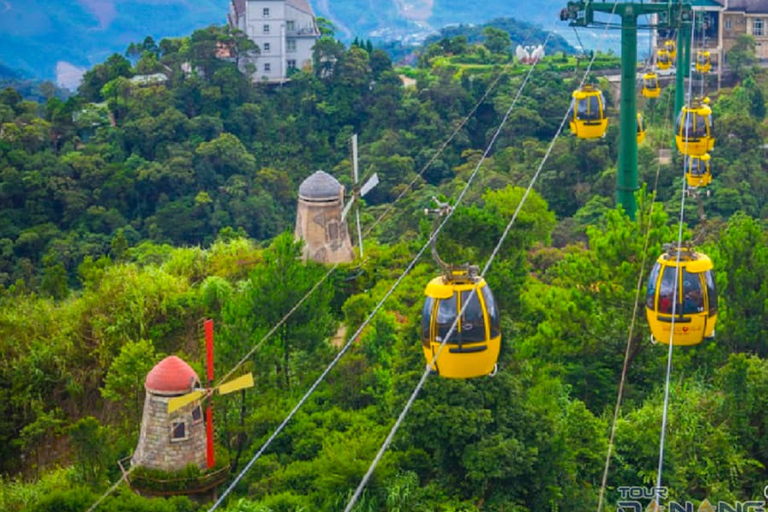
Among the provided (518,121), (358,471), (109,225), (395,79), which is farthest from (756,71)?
(358,471)

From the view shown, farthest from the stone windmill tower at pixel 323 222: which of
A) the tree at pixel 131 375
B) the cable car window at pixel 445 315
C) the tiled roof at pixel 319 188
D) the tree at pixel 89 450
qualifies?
the cable car window at pixel 445 315

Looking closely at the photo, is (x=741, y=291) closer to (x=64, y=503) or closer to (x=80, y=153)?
(x=64, y=503)

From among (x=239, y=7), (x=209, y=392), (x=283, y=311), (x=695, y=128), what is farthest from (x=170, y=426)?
(x=239, y=7)

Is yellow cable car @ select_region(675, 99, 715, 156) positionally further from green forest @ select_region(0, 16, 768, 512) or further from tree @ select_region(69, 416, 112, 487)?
tree @ select_region(69, 416, 112, 487)

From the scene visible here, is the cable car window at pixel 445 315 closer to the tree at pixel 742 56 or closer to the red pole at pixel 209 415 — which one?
the red pole at pixel 209 415

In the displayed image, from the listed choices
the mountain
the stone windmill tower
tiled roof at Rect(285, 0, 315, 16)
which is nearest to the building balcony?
tiled roof at Rect(285, 0, 315, 16)

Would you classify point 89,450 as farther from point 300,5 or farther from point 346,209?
point 300,5

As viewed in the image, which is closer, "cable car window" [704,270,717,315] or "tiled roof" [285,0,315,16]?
"cable car window" [704,270,717,315]
